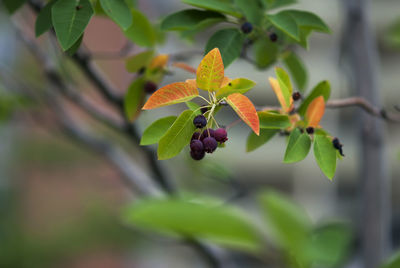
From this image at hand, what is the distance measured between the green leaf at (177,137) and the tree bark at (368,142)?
576 millimetres

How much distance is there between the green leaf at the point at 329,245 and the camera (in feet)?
3.20

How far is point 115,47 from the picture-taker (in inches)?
172

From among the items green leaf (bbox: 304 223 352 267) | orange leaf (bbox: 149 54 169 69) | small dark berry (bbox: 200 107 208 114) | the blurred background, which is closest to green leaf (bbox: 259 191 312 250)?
green leaf (bbox: 304 223 352 267)

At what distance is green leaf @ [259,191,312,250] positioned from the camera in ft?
3.64

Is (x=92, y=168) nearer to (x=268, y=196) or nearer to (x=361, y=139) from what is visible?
(x=268, y=196)

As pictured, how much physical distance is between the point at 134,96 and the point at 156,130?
213mm

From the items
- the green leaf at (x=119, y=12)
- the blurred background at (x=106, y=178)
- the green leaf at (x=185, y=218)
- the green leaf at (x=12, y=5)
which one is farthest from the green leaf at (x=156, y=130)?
the blurred background at (x=106, y=178)

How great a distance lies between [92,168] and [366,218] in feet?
11.3

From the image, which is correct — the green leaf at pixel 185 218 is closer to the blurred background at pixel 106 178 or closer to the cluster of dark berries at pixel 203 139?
the cluster of dark berries at pixel 203 139

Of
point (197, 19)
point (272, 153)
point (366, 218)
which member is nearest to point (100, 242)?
point (272, 153)

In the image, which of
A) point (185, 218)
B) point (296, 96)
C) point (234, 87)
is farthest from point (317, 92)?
point (185, 218)

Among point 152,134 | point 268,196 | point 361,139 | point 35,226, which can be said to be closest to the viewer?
point 152,134

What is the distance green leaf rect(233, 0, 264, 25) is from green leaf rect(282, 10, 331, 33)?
4 centimetres

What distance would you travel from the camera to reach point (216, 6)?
507mm
